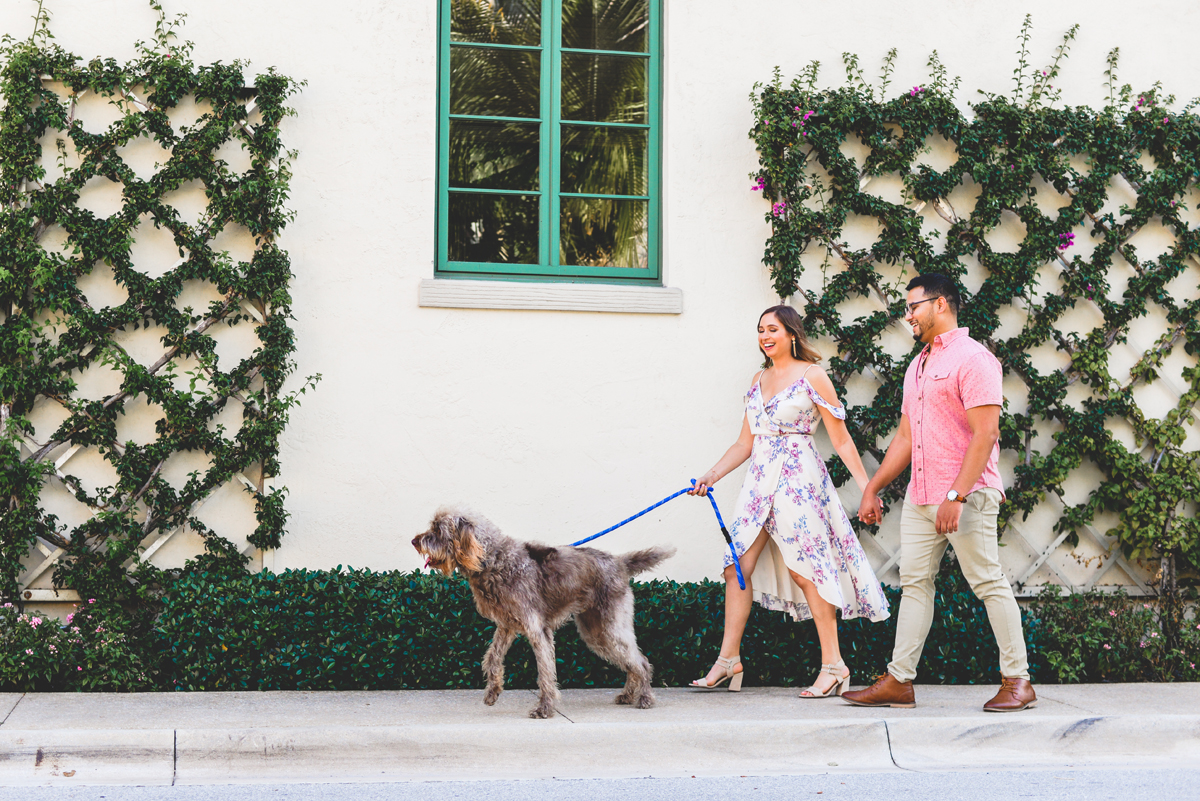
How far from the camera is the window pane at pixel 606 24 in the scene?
717 centimetres

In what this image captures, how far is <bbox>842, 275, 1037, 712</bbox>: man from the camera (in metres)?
5.12

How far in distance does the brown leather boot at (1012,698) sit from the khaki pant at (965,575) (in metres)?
0.04

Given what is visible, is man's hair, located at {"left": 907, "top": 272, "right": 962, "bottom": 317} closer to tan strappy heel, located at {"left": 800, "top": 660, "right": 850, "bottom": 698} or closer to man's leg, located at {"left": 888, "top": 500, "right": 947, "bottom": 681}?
man's leg, located at {"left": 888, "top": 500, "right": 947, "bottom": 681}

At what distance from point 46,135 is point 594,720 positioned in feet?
15.1

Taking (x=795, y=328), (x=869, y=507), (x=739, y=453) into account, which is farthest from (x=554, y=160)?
(x=869, y=507)

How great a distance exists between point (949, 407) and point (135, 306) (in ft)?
14.9

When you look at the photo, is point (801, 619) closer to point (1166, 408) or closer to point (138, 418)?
point (1166, 408)

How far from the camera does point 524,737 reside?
4812 mm

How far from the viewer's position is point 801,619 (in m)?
6.06

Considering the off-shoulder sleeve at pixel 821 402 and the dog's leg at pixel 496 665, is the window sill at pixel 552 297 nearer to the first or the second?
the off-shoulder sleeve at pixel 821 402

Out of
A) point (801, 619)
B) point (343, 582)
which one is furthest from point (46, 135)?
point (801, 619)

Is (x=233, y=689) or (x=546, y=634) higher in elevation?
(x=546, y=634)

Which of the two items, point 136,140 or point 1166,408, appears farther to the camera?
point 1166,408

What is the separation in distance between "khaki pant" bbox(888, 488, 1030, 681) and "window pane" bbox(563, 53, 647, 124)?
10.8 feet
